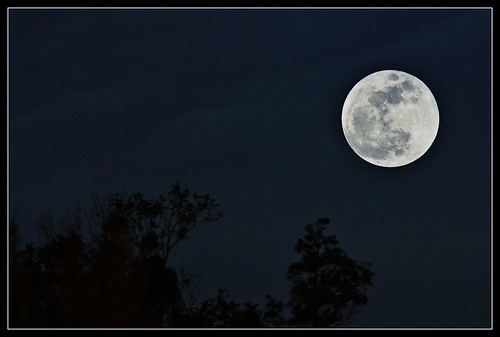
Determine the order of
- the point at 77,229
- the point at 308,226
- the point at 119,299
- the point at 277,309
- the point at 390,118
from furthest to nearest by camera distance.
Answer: the point at 308,226 → the point at 277,309 → the point at 77,229 → the point at 119,299 → the point at 390,118

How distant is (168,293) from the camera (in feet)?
117

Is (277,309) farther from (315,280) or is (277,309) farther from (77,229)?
(77,229)

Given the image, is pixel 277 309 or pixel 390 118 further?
pixel 277 309

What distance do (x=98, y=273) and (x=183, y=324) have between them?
4.05 metres

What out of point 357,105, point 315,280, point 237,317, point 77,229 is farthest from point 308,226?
point 357,105

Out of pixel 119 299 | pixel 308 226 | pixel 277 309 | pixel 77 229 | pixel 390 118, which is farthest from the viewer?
pixel 308 226

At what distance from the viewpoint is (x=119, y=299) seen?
32250mm

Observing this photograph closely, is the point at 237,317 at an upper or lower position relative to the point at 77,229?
lower

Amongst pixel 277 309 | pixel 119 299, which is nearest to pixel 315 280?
pixel 277 309

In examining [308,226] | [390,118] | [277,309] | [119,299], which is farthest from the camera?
[308,226]

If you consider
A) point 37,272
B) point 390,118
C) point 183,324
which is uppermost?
point 390,118

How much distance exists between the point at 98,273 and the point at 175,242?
4734 mm

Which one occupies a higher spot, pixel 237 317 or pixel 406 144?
pixel 406 144

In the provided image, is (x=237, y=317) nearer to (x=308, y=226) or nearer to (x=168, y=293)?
(x=168, y=293)
